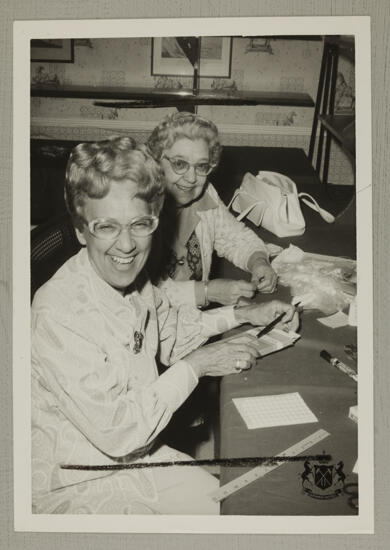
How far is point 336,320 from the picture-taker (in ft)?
4.12

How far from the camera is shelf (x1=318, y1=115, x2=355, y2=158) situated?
102 centimetres

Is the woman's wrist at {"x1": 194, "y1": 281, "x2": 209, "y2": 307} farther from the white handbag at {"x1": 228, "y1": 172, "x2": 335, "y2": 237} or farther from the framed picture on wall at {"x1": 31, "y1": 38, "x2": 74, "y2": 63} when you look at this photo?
the framed picture on wall at {"x1": 31, "y1": 38, "x2": 74, "y2": 63}

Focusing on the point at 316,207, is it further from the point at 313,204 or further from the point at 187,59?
the point at 187,59

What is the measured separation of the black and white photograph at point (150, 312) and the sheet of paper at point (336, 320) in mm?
40

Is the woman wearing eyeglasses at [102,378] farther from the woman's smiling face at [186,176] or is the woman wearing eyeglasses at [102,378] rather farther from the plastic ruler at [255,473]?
the woman's smiling face at [186,176]

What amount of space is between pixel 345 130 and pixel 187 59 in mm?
341

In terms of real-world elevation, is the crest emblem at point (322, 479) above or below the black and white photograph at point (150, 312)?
below

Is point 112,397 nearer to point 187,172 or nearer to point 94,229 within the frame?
point 94,229

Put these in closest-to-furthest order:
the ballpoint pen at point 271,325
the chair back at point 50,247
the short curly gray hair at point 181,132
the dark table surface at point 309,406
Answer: the dark table surface at point 309,406
the chair back at point 50,247
the short curly gray hair at point 181,132
the ballpoint pen at point 271,325

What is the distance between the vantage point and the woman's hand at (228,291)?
1439 millimetres

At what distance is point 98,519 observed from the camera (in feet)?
3.26

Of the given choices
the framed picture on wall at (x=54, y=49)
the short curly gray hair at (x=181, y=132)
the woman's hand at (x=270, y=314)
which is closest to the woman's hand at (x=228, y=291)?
the woman's hand at (x=270, y=314)

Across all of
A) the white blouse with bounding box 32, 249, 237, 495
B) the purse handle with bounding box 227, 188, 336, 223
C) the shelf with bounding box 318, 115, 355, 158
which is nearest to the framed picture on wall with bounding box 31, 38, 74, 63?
the white blouse with bounding box 32, 249, 237, 495

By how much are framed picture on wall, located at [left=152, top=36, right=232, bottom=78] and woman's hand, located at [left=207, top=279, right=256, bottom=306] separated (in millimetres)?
581
